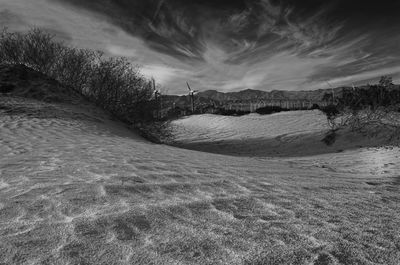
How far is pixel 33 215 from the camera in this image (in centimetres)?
161

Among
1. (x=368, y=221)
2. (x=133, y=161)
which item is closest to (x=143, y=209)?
(x=368, y=221)

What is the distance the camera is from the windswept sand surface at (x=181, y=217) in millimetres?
1254

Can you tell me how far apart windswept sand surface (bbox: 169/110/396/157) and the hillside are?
6803 mm

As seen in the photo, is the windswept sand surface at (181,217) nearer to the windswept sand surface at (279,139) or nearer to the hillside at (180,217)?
the hillside at (180,217)

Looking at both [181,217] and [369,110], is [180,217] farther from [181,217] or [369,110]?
[369,110]

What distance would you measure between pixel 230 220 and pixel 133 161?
84.5 inches

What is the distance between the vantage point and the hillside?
1.25m

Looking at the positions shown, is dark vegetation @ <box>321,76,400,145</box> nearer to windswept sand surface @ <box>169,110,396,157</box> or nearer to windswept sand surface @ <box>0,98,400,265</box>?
windswept sand surface @ <box>169,110,396,157</box>

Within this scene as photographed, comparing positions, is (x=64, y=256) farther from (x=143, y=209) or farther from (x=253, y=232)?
(x=253, y=232)

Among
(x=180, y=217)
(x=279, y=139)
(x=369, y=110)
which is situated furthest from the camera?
(x=279, y=139)

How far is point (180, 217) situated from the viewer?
170cm

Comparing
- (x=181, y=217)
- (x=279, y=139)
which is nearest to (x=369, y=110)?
(x=279, y=139)

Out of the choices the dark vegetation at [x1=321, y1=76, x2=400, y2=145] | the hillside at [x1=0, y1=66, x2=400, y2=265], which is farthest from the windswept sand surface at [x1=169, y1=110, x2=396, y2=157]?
the hillside at [x1=0, y1=66, x2=400, y2=265]

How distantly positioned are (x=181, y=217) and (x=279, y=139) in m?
10.6
